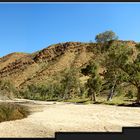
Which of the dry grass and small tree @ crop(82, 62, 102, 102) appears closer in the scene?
the dry grass

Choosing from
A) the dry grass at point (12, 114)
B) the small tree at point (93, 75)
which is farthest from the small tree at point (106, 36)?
the dry grass at point (12, 114)

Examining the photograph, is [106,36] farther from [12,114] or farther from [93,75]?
[12,114]

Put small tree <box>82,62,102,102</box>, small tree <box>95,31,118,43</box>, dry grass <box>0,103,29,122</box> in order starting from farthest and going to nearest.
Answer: small tree <box>82,62,102,102</box>
small tree <box>95,31,118,43</box>
dry grass <box>0,103,29,122</box>

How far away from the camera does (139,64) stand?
5381 centimetres

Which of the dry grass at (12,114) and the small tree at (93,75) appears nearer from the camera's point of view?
the dry grass at (12,114)

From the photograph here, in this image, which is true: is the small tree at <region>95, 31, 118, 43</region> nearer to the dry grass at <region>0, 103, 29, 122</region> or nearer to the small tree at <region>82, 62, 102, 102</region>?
the small tree at <region>82, 62, 102, 102</region>

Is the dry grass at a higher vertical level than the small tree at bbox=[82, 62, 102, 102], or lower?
lower

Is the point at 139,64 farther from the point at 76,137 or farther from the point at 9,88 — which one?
the point at 9,88

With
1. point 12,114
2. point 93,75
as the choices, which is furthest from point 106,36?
point 12,114

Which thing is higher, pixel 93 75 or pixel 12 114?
pixel 93 75

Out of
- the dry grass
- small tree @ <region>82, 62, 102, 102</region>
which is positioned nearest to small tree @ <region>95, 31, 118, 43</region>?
small tree @ <region>82, 62, 102, 102</region>

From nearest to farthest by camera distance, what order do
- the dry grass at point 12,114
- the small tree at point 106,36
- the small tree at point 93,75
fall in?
the dry grass at point 12,114
the small tree at point 106,36
the small tree at point 93,75

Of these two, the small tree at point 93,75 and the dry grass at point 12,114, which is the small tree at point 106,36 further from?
the dry grass at point 12,114

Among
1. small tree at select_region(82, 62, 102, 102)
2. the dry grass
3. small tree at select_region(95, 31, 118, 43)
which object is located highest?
small tree at select_region(95, 31, 118, 43)
